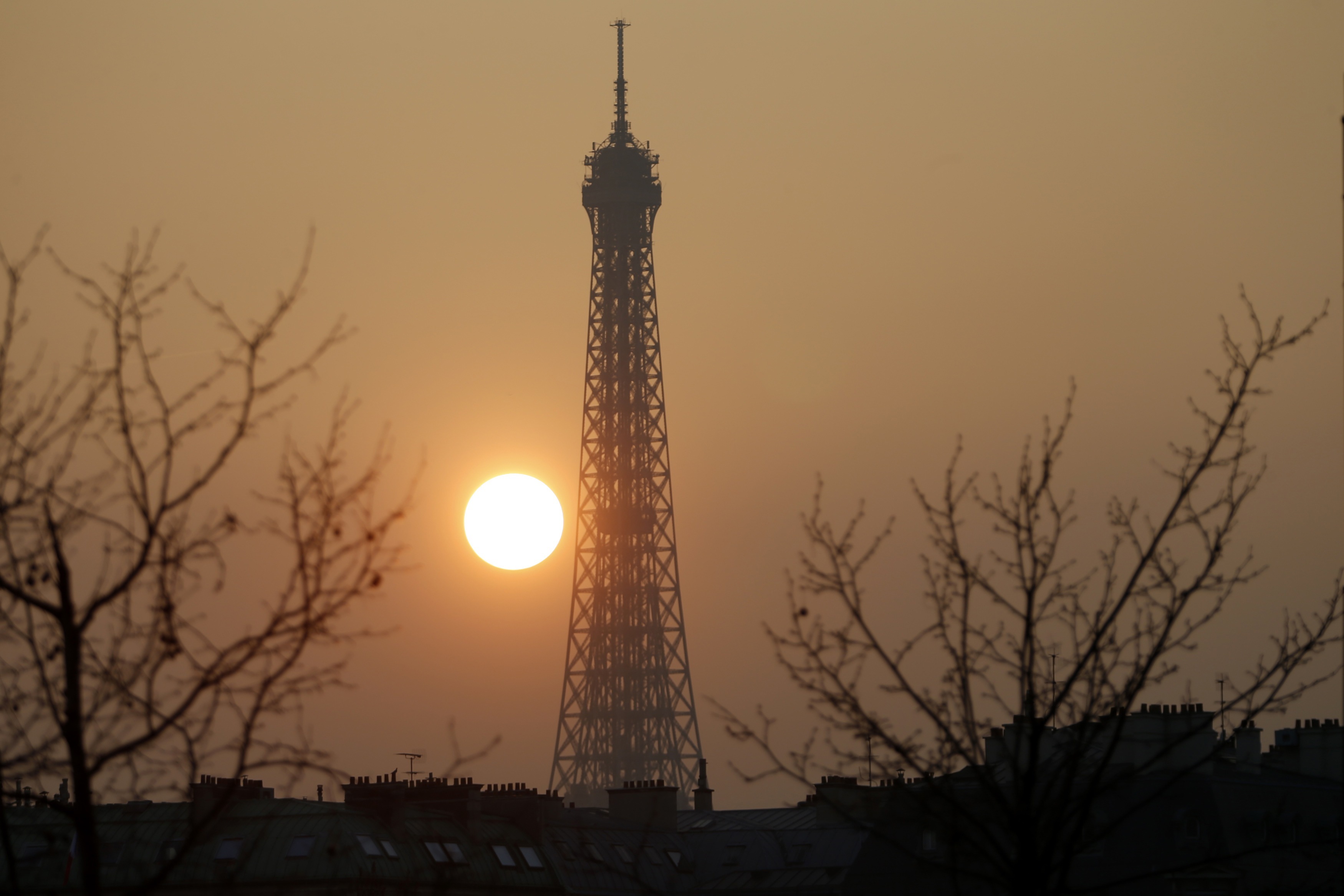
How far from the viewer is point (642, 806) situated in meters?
62.1

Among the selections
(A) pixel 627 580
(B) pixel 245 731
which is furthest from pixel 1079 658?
(A) pixel 627 580

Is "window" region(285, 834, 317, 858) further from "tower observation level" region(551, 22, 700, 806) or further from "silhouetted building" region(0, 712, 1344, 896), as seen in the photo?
"tower observation level" region(551, 22, 700, 806)

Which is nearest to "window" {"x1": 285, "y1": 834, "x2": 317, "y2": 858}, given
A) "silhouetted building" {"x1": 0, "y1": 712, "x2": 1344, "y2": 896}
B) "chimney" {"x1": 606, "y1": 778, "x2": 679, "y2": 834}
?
"silhouetted building" {"x1": 0, "y1": 712, "x2": 1344, "y2": 896}

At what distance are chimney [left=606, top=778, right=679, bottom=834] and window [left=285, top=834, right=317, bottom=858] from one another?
15.4 m

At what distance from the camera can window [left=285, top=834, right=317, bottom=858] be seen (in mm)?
45031

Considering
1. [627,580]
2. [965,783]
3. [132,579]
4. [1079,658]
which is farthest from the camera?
[627,580]

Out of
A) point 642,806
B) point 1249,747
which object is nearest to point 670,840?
point 642,806

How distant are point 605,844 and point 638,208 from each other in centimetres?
4916

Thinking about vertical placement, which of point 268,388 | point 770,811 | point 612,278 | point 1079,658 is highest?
point 612,278

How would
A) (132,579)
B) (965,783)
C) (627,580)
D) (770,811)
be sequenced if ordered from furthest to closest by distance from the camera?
(627,580), (770,811), (965,783), (132,579)

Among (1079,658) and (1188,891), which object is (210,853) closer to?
(1188,891)

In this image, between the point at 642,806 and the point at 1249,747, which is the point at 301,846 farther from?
the point at 1249,747

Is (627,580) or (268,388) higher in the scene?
(627,580)

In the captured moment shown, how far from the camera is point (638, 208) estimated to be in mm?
97688
